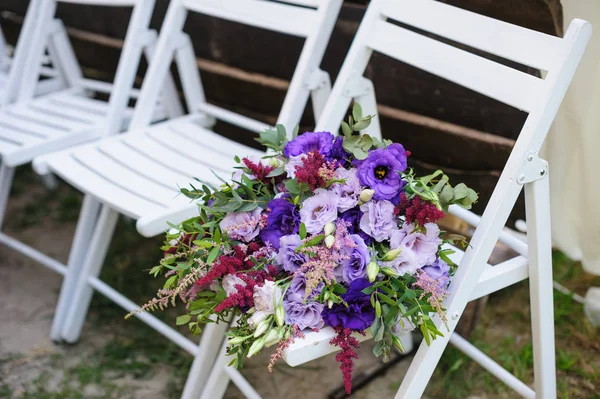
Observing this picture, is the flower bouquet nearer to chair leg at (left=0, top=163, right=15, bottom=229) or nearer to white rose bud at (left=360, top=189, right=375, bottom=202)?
white rose bud at (left=360, top=189, right=375, bottom=202)

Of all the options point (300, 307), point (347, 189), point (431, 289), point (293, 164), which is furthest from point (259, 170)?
point (431, 289)

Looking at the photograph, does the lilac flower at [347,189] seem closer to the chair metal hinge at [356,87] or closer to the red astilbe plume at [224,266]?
the red astilbe plume at [224,266]

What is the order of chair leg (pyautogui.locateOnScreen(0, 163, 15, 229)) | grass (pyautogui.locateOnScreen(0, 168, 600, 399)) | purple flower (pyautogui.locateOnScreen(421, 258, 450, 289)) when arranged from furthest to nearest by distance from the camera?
chair leg (pyautogui.locateOnScreen(0, 163, 15, 229)), grass (pyautogui.locateOnScreen(0, 168, 600, 399)), purple flower (pyautogui.locateOnScreen(421, 258, 450, 289))

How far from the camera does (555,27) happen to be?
1560mm

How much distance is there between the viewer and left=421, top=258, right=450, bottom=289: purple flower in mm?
1116

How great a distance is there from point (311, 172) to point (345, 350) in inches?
12.4

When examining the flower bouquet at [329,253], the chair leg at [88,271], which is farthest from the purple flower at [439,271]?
the chair leg at [88,271]

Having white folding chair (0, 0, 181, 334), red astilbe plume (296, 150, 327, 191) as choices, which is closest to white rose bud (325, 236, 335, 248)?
red astilbe plume (296, 150, 327, 191)

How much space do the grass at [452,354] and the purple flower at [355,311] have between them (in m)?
0.91

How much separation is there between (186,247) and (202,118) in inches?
37.3

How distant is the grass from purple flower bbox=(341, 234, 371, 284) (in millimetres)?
943

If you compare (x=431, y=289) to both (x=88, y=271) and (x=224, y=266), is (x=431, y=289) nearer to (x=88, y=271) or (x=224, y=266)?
(x=224, y=266)

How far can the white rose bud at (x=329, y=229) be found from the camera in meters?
1.06

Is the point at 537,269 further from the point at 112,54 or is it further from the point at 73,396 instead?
the point at 112,54
